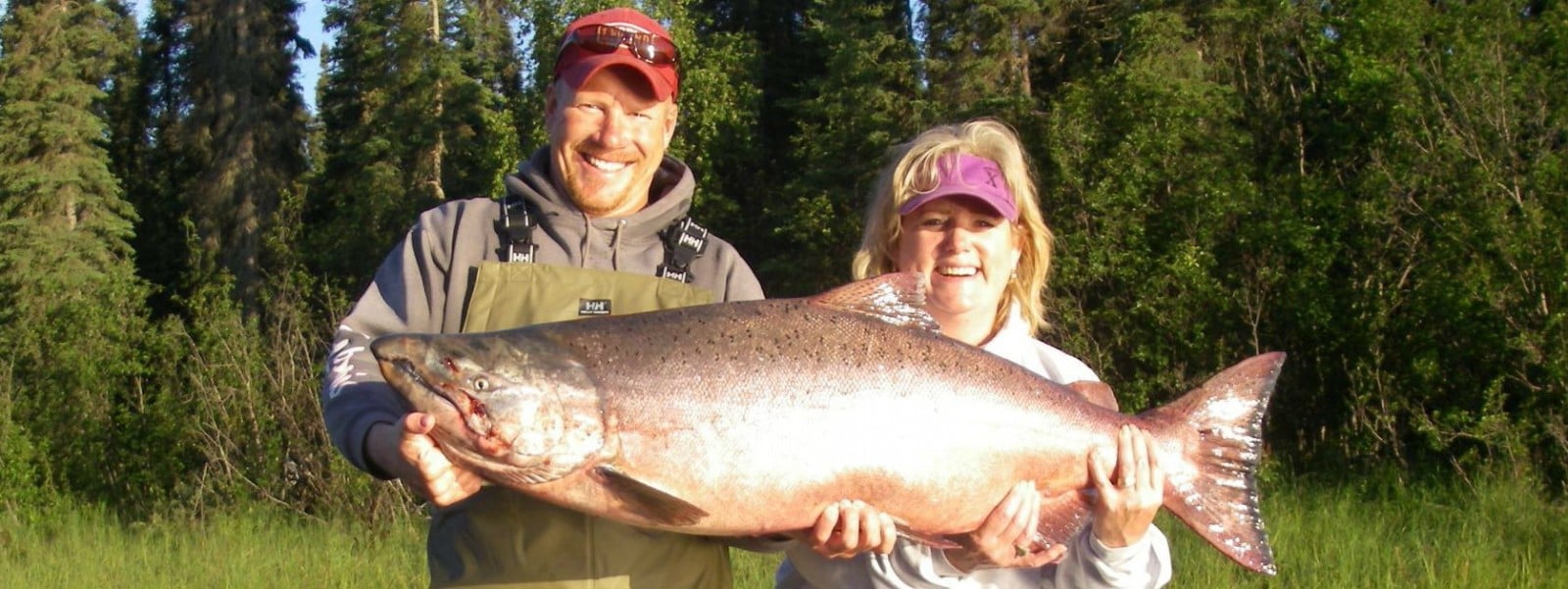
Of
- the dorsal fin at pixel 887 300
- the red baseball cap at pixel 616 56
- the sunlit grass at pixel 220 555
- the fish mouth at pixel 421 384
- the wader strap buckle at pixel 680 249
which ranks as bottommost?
the sunlit grass at pixel 220 555

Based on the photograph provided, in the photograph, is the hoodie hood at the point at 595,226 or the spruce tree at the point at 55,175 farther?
the spruce tree at the point at 55,175

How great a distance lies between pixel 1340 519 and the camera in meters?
9.77

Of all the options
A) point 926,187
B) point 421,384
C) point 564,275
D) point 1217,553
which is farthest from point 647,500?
point 1217,553

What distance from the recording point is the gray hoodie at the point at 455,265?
3.64 metres

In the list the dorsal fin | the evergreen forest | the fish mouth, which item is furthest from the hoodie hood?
the evergreen forest

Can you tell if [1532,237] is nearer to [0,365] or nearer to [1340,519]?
[1340,519]

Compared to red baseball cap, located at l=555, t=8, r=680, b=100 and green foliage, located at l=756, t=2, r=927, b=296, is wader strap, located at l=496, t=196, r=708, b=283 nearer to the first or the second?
red baseball cap, located at l=555, t=8, r=680, b=100

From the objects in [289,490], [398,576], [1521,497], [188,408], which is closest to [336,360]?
[398,576]

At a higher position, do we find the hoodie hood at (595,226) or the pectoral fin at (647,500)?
the hoodie hood at (595,226)

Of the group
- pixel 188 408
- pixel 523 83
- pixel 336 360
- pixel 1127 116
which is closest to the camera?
pixel 336 360

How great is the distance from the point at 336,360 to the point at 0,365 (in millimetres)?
19802

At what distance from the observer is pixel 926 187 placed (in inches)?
173

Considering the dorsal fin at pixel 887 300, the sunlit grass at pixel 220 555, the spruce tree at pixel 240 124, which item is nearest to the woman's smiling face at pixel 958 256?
the dorsal fin at pixel 887 300

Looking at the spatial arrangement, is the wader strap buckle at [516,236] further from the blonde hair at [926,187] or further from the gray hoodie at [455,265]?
the blonde hair at [926,187]
